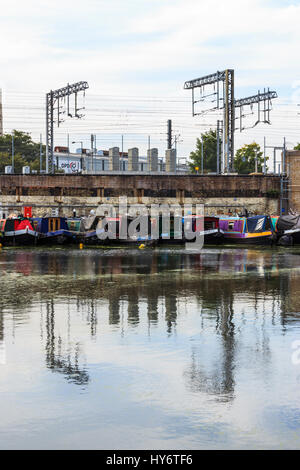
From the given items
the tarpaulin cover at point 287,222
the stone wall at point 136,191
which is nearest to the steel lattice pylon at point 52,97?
the stone wall at point 136,191

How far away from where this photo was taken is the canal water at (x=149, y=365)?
6.48m

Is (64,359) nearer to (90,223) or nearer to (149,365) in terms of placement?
(149,365)

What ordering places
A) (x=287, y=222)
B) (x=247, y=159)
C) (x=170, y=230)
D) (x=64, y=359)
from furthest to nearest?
(x=247, y=159)
(x=287, y=222)
(x=170, y=230)
(x=64, y=359)

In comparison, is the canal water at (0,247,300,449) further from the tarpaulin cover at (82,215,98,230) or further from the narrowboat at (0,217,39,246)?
the tarpaulin cover at (82,215,98,230)

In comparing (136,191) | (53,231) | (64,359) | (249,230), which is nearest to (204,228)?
(249,230)

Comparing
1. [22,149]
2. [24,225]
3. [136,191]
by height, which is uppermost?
[22,149]

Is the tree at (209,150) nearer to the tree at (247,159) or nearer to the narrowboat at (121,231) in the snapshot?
the tree at (247,159)

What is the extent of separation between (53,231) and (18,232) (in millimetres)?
2473

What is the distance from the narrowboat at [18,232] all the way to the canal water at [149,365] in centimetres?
2215

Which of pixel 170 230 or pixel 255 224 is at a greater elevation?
pixel 255 224

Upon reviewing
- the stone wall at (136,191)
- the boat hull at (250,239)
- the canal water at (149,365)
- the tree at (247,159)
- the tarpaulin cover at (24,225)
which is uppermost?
the tree at (247,159)

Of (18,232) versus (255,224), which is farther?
(255,224)

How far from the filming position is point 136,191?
5397cm
